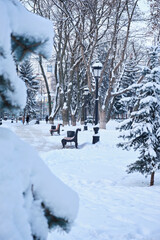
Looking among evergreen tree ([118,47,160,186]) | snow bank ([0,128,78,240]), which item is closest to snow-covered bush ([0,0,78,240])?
snow bank ([0,128,78,240])

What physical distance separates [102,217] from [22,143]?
302 cm

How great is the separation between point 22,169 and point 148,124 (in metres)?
5.24

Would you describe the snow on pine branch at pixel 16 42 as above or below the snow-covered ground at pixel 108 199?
above

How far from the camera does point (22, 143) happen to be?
138 centimetres

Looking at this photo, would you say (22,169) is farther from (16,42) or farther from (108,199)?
(108,199)

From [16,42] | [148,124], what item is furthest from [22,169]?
[148,124]

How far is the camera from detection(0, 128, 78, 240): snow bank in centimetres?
108

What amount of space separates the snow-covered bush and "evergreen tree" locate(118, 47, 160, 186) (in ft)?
15.9

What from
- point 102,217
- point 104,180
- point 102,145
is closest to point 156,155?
point 104,180

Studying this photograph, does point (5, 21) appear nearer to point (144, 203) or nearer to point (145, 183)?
point (144, 203)

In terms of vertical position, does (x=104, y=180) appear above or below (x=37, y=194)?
below

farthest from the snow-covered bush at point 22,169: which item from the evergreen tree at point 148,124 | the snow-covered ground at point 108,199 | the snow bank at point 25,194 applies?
the evergreen tree at point 148,124

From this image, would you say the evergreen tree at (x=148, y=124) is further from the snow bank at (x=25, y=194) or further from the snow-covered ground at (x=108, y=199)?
the snow bank at (x=25, y=194)

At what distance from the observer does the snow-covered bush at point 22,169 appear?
1114 millimetres
